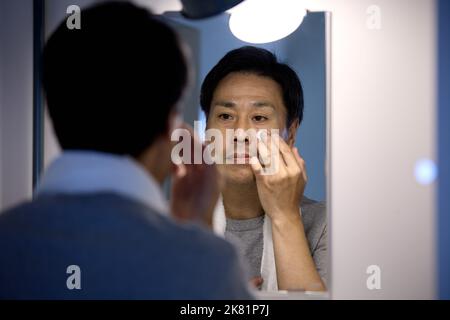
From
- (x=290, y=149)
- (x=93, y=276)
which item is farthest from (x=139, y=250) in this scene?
(x=290, y=149)

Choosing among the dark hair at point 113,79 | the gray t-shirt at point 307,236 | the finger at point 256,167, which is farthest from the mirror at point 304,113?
the dark hair at point 113,79

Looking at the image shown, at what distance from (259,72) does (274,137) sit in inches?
6.7

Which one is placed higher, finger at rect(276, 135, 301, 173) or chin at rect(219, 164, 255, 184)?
finger at rect(276, 135, 301, 173)

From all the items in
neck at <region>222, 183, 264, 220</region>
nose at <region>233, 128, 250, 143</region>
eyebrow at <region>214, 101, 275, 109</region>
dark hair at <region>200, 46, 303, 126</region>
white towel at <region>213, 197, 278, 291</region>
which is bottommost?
white towel at <region>213, 197, 278, 291</region>

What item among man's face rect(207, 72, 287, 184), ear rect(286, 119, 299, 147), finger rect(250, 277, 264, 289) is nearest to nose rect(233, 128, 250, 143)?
man's face rect(207, 72, 287, 184)

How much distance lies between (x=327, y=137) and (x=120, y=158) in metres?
0.75

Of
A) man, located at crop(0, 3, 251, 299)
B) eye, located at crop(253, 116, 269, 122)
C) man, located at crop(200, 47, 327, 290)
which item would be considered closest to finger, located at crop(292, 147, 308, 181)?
man, located at crop(200, 47, 327, 290)

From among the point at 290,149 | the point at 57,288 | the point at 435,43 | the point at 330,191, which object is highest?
the point at 435,43

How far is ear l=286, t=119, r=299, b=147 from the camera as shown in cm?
122

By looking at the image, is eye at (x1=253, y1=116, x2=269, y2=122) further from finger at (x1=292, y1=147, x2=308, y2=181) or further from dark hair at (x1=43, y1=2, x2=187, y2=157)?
dark hair at (x1=43, y1=2, x2=187, y2=157)

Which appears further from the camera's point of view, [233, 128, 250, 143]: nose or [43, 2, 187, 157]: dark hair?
[233, 128, 250, 143]: nose

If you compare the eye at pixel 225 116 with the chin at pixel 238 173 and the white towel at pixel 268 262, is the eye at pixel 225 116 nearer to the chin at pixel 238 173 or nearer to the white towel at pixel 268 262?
the chin at pixel 238 173

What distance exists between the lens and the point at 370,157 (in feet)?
4.04

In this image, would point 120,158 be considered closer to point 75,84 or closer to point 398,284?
A: point 75,84
